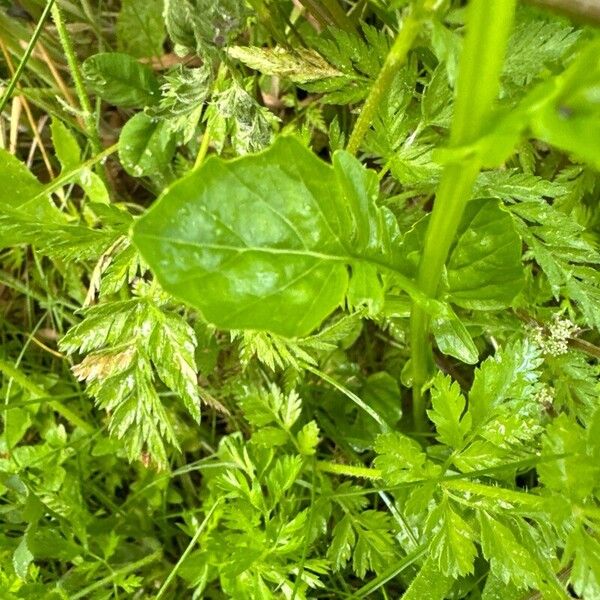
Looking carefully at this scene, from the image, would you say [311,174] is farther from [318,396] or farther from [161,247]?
[318,396]

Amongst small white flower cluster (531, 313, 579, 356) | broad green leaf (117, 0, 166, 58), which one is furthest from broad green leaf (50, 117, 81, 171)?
→ small white flower cluster (531, 313, 579, 356)

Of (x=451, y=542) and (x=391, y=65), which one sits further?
(x=451, y=542)

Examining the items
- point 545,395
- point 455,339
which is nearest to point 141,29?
point 455,339

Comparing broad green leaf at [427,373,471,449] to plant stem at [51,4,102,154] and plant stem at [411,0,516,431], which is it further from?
plant stem at [51,4,102,154]

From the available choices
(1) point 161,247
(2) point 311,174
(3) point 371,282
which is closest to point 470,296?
(3) point 371,282

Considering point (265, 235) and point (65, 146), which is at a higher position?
point (265, 235)

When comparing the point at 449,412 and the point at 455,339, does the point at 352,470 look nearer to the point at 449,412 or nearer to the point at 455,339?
the point at 449,412
